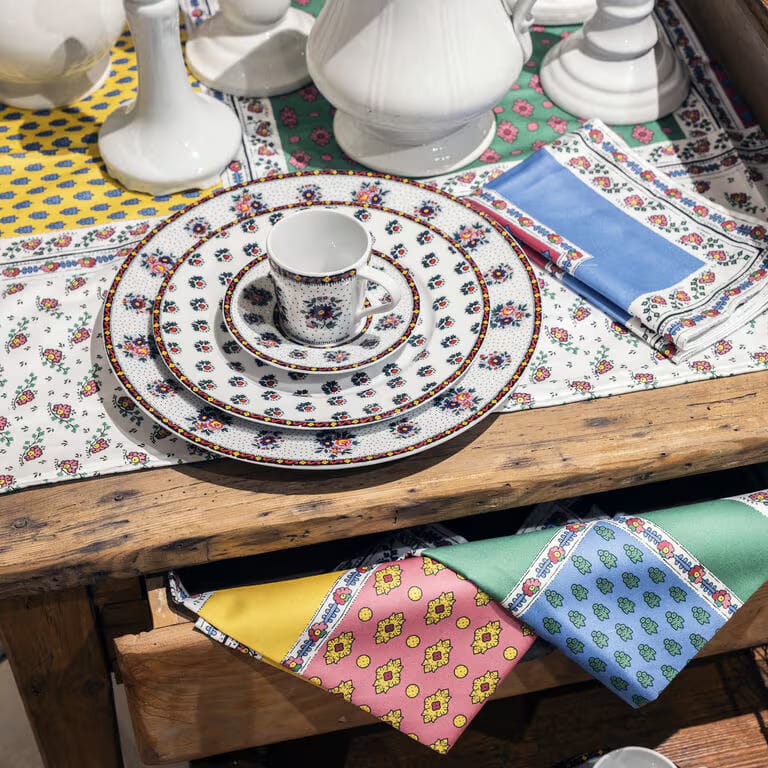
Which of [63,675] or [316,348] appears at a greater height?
[316,348]

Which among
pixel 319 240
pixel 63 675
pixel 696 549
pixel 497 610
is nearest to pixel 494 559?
pixel 497 610

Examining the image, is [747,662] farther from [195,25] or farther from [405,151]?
[195,25]

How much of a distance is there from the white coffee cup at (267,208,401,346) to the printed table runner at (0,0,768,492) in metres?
0.12

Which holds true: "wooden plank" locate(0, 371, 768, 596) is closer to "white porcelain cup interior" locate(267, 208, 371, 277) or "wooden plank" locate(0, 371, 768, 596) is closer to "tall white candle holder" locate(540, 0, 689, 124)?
"white porcelain cup interior" locate(267, 208, 371, 277)

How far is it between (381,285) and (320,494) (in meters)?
0.15

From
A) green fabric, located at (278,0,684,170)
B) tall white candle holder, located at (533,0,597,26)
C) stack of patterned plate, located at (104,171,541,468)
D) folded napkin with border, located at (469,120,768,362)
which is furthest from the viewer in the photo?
tall white candle holder, located at (533,0,597,26)

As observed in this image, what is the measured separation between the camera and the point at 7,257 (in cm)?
82

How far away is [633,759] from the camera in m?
0.90

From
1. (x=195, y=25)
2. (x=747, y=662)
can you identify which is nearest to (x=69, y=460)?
(x=195, y=25)

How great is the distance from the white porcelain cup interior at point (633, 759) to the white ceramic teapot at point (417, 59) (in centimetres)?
58

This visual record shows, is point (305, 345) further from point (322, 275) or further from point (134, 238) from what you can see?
point (134, 238)

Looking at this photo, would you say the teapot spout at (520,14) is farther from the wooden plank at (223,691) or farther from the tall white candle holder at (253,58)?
the wooden plank at (223,691)

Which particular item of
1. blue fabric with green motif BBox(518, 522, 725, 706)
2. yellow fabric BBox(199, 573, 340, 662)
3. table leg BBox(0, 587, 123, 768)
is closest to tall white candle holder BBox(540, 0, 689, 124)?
blue fabric with green motif BBox(518, 522, 725, 706)

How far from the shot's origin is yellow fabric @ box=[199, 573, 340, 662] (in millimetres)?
673
